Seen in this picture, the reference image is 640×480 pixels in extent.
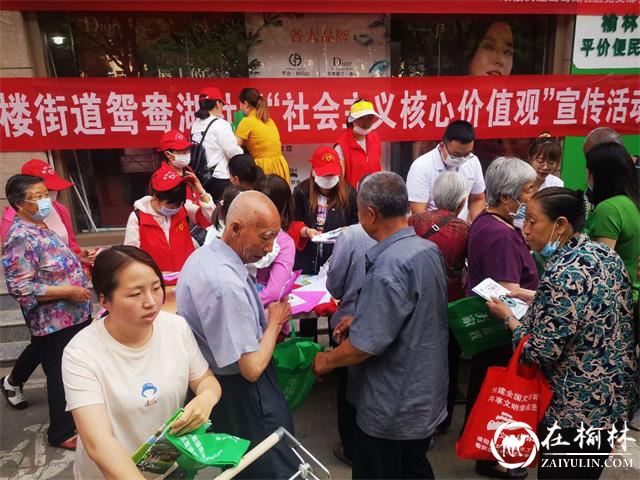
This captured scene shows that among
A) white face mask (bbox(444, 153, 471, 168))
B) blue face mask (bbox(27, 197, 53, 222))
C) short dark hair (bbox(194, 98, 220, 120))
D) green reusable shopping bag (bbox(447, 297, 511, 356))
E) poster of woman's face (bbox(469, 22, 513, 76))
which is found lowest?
green reusable shopping bag (bbox(447, 297, 511, 356))

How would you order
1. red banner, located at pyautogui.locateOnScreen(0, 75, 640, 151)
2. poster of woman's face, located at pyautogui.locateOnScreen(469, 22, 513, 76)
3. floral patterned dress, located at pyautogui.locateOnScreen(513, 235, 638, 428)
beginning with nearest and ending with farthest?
1. floral patterned dress, located at pyautogui.locateOnScreen(513, 235, 638, 428)
2. red banner, located at pyautogui.locateOnScreen(0, 75, 640, 151)
3. poster of woman's face, located at pyautogui.locateOnScreen(469, 22, 513, 76)

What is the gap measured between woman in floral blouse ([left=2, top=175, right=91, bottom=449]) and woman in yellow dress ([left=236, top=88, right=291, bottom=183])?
8.91ft

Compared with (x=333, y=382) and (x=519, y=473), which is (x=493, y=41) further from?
(x=519, y=473)

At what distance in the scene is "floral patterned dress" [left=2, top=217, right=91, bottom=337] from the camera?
9.14ft

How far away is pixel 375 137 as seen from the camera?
5.10 metres

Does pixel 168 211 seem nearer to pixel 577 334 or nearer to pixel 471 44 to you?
pixel 577 334

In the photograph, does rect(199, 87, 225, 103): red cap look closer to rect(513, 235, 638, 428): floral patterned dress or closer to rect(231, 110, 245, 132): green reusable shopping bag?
rect(231, 110, 245, 132): green reusable shopping bag

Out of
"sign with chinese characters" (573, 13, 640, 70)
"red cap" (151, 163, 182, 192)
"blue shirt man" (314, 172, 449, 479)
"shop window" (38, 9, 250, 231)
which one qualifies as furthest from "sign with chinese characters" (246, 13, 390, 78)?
"blue shirt man" (314, 172, 449, 479)

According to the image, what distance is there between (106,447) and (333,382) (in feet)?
8.90

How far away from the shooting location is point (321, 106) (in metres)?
5.91

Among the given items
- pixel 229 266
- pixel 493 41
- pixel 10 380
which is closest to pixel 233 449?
pixel 229 266

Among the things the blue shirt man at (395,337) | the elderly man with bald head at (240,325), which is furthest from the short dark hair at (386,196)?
the elderly man with bald head at (240,325)

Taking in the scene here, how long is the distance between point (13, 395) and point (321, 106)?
4.45 metres

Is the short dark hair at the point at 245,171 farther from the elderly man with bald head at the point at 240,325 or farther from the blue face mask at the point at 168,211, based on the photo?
the elderly man with bald head at the point at 240,325
